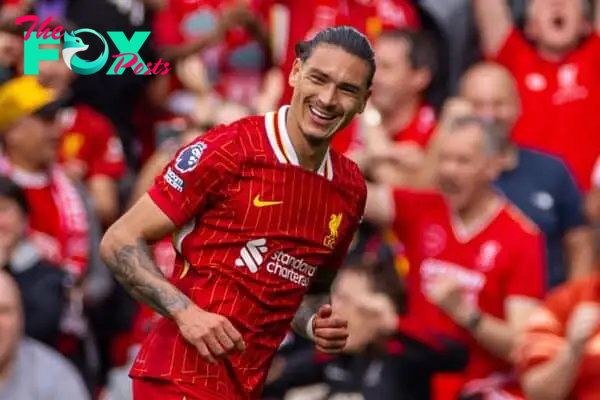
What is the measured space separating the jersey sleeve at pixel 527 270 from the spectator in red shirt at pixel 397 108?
3.11 feet

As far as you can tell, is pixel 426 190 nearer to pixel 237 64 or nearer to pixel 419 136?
pixel 419 136

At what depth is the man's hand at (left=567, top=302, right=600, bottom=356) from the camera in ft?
20.2

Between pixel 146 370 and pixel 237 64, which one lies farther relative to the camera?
pixel 237 64

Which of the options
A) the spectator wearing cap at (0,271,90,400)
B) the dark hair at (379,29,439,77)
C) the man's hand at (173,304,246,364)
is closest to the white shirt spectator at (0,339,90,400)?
the spectator wearing cap at (0,271,90,400)

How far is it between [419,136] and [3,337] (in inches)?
104

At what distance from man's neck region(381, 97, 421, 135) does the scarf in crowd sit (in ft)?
5.49

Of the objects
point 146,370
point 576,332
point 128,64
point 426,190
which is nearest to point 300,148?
point 146,370

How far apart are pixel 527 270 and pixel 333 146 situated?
5.80ft

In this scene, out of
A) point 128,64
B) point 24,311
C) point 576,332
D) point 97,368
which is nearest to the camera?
point 576,332

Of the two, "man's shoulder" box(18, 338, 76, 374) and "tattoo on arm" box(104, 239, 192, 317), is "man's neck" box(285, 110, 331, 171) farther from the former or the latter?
"man's shoulder" box(18, 338, 76, 374)

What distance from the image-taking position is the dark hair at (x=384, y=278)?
7320 millimetres

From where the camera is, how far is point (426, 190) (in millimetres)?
7746

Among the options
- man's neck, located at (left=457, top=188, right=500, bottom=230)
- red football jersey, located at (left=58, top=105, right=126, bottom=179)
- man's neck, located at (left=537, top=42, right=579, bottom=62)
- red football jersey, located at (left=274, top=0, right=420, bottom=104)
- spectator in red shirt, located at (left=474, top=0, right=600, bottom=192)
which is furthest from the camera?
red football jersey, located at (left=274, top=0, right=420, bottom=104)

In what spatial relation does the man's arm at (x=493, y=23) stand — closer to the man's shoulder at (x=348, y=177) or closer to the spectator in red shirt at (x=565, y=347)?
the spectator in red shirt at (x=565, y=347)
